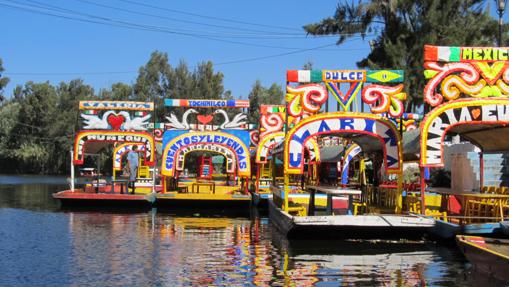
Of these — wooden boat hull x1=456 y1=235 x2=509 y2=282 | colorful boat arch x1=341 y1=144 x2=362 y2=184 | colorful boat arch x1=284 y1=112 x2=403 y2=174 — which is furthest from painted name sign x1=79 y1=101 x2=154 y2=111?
wooden boat hull x1=456 y1=235 x2=509 y2=282

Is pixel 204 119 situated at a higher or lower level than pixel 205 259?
higher

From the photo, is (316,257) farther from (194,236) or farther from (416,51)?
(416,51)

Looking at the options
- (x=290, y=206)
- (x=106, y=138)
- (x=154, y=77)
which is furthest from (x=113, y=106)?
(x=154, y=77)

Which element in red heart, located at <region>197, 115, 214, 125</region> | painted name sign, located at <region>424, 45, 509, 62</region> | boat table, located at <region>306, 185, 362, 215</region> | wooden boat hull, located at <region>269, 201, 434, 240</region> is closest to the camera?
wooden boat hull, located at <region>269, 201, 434, 240</region>

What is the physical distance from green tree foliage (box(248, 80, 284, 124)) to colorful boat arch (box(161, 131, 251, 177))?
157 feet

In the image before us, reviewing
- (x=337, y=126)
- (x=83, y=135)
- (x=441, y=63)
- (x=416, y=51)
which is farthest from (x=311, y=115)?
(x=416, y=51)

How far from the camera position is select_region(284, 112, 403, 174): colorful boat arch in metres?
19.4

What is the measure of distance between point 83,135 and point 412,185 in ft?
49.9

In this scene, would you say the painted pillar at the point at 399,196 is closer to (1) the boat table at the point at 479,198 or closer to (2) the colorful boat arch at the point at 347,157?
(1) the boat table at the point at 479,198

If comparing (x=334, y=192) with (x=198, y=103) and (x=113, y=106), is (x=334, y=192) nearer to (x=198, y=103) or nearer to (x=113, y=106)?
(x=198, y=103)

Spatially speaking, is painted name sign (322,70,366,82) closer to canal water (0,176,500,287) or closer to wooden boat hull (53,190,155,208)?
canal water (0,176,500,287)

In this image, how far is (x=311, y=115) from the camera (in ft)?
64.7

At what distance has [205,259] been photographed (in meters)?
15.9

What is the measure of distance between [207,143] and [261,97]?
5088 cm
